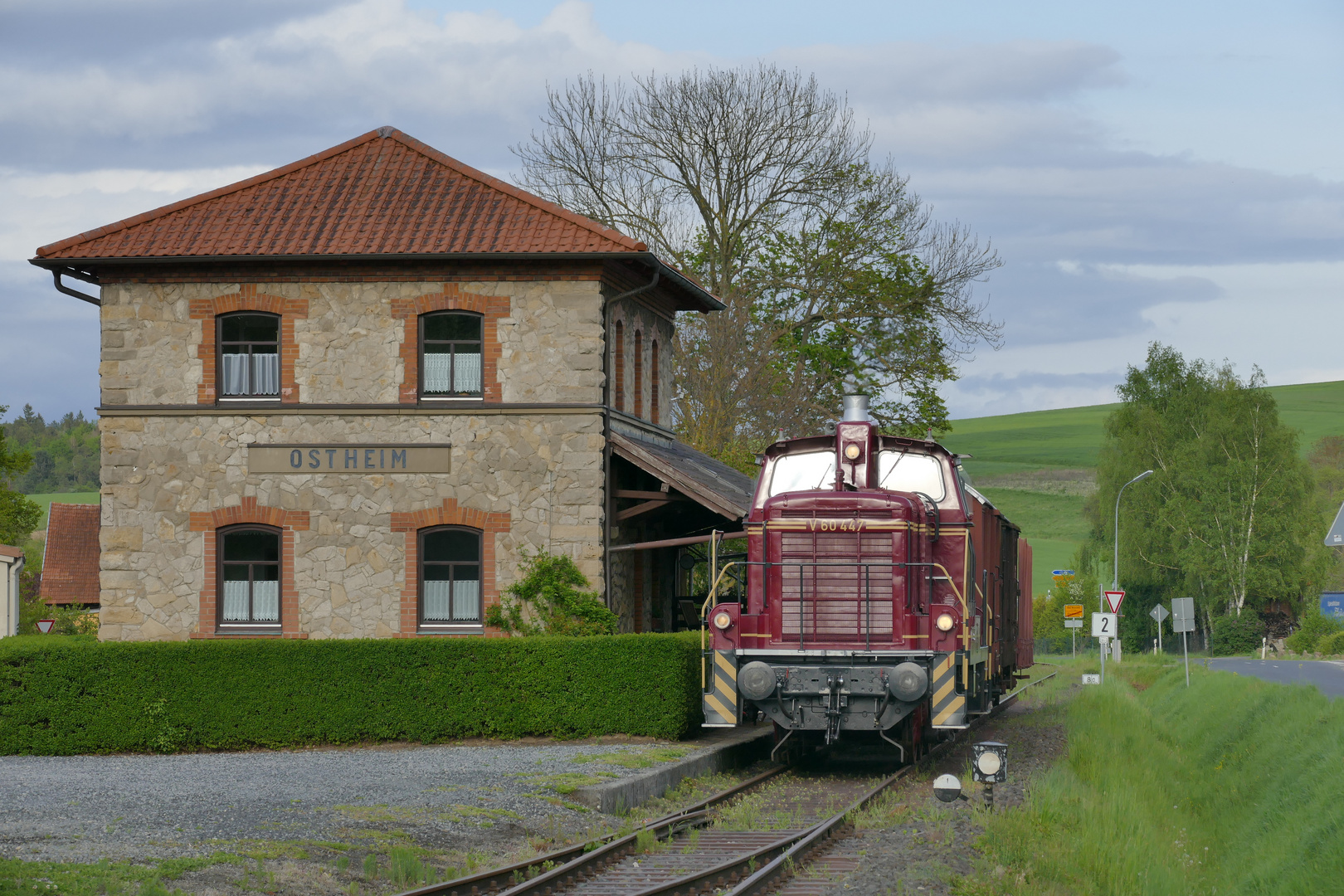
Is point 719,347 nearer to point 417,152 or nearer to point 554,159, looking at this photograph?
point 554,159

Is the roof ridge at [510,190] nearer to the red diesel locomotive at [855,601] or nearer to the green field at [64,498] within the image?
the red diesel locomotive at [855,601]

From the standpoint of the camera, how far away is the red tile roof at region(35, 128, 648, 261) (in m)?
21.0

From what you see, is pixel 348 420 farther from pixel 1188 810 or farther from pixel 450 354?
pixel 1188 810

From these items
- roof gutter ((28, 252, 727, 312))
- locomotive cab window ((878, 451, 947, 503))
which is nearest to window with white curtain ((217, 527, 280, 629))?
roof gutter ((28, 252, 727, 312))

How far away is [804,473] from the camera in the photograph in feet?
52.6

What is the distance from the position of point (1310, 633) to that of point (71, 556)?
5673 centimetres

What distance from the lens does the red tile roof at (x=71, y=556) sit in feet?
187

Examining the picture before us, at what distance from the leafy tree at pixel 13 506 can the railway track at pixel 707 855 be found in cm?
4625

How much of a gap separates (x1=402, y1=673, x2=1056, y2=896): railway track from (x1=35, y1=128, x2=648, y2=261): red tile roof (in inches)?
389

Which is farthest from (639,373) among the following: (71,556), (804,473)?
(71,556)

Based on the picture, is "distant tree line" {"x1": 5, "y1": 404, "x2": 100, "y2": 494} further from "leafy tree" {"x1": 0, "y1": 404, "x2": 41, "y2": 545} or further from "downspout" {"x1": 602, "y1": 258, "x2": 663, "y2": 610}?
"downspout" {"x1": 602, "y1": 258, "x2": 663, "y2": 610}

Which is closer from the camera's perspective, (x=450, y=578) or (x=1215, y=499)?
(x=450, y=578)

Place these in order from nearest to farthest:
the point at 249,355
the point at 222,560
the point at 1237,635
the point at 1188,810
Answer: the point at 1188,810 → the point at 222,560 → the point at 249,355 → the point at 1237,635

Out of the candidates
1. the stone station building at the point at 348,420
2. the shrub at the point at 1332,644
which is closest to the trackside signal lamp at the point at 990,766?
the stone station building at the point at 348,420
